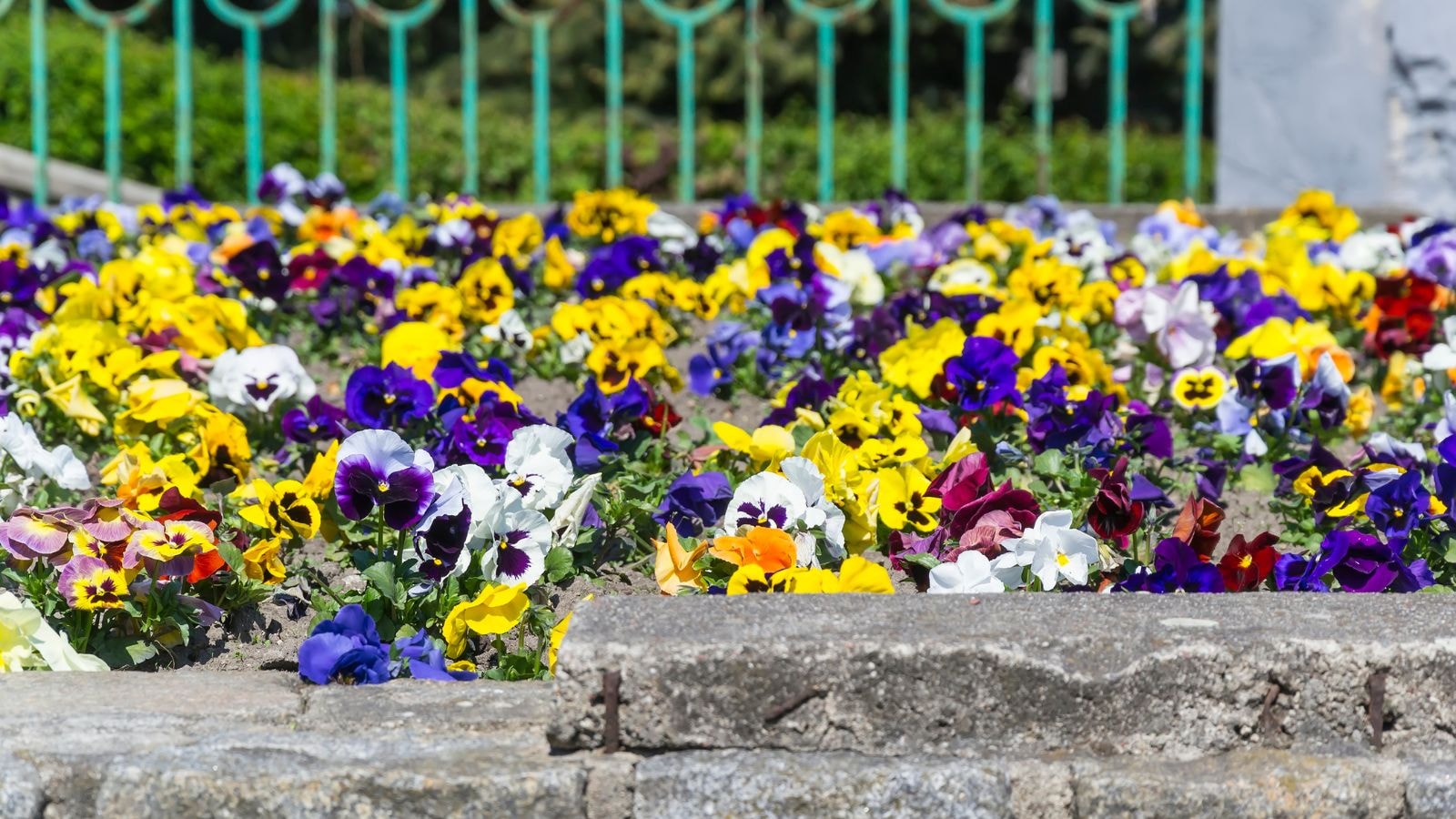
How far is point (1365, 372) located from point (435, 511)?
2.42m

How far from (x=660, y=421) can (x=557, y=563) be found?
586mm

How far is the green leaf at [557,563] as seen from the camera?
2.70m

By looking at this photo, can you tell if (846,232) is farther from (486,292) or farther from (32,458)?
(32,458)

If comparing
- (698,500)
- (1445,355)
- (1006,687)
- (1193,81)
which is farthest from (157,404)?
(1193,81)

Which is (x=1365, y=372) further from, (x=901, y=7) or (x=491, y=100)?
(x=491, y=100)

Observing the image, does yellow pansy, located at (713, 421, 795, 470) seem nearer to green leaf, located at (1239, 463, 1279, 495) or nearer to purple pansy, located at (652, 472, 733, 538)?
purple pansy, located at (652, 472, 733, 538)

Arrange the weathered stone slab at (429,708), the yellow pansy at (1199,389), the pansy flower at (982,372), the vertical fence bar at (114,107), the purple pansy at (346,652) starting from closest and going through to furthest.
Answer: the weathered stone slab at (429,708) < the purple pansy at (346,652) < the pansy flower at (982,372) < the yellow pansy at (1199,389) < the vertical fence bar at (114,107)

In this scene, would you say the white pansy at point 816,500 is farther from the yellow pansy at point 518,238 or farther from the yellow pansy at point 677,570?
the yellow pansy at point 518,238

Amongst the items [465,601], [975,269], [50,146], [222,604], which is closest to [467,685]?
[465,601]

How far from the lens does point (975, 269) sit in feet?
14.9

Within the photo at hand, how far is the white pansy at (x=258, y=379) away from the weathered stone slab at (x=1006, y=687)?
149 cm

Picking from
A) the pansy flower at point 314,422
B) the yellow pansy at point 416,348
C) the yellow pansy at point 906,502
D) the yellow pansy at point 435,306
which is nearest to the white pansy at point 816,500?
the yellow pansy at point 906,502

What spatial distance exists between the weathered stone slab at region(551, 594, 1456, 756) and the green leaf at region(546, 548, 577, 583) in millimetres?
599

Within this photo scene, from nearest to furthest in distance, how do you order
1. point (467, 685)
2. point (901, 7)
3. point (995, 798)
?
1. point (995, 798)
2. point (467, 685)
3. point (901, 7)
